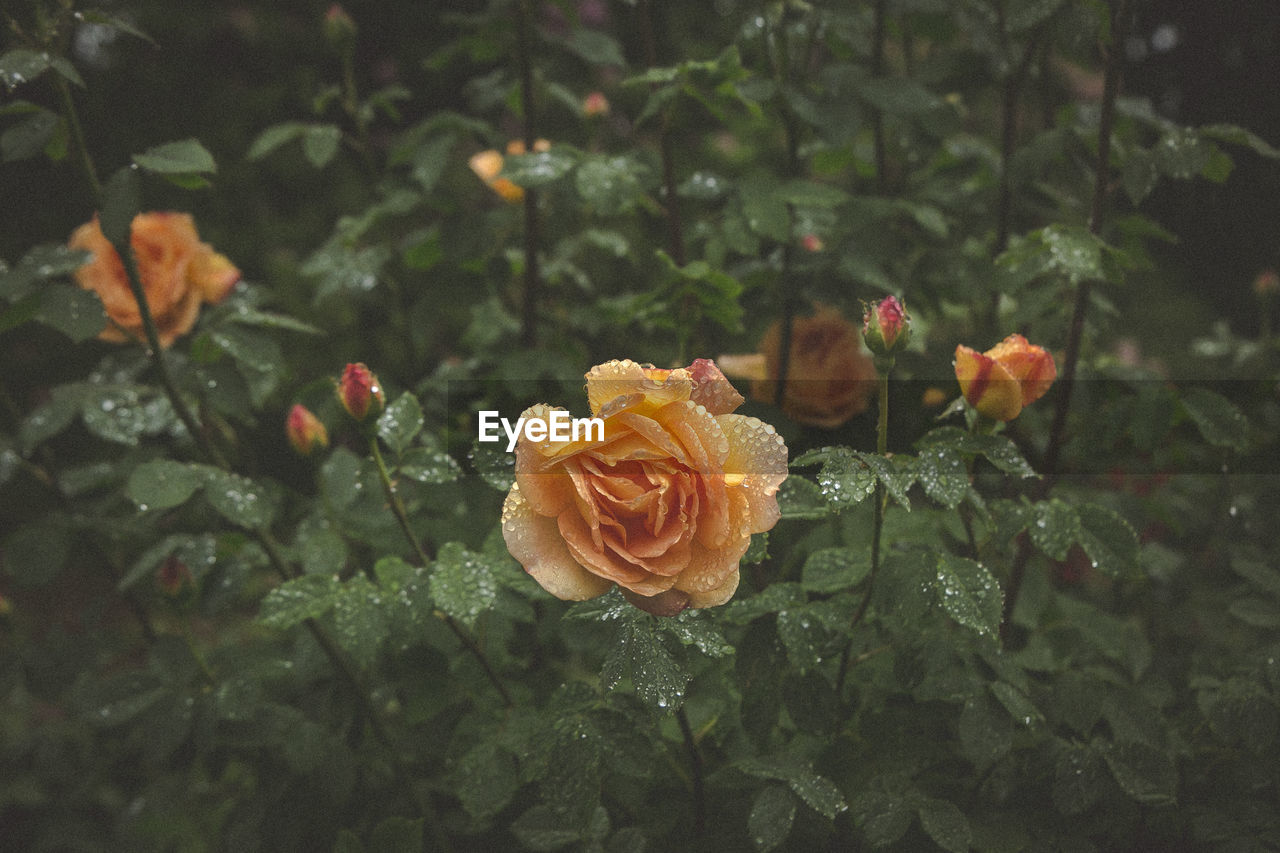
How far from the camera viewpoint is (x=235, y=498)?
834 millimetres

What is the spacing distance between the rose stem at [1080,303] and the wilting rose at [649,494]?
1.50 feet

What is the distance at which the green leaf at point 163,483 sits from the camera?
31.1 inches

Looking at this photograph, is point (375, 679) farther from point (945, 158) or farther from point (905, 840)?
point (945, 158)

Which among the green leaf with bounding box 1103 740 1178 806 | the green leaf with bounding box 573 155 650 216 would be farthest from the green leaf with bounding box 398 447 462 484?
the green leaf with bounding box 1103 740 1178 806

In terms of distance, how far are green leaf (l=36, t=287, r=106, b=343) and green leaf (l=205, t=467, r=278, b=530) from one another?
17 cm

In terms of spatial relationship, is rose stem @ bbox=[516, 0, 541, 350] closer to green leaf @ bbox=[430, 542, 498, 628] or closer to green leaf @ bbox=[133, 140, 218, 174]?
green leaf @ bbox=[133, 140, 218, 174]

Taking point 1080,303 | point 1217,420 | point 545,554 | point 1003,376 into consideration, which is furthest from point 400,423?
point 1217,420

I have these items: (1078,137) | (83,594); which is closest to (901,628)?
(1078,137)

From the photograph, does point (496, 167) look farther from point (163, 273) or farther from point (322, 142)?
point (163, 273)

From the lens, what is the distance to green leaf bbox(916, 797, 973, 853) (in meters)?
0.64

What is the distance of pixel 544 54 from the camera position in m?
1.21

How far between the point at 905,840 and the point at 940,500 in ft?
1.14

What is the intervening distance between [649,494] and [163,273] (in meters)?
0.79

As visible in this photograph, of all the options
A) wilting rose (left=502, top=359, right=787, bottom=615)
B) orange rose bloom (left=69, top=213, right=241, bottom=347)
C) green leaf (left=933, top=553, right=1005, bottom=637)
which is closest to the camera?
wilting rose (left=502, top=359, right=787, bottom=615)
